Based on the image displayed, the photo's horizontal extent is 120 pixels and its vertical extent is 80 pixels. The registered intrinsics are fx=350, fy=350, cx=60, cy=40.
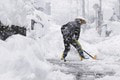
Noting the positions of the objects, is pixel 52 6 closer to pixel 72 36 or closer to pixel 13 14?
pixel 72 36

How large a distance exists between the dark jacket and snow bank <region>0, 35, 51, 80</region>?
5.41m

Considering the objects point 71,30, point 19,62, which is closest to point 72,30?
point 71,30

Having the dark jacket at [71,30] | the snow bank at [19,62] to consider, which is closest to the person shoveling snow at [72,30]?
the dark jacket at [71,30]

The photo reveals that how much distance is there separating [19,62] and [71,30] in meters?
6.54

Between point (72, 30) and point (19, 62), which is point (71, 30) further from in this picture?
point (19, 62)

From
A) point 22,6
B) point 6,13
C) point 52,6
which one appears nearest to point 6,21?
point 6,13

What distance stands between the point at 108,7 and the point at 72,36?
52555 mm

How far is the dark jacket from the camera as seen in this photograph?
11477 millimetres

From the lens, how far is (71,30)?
11555 millimetres

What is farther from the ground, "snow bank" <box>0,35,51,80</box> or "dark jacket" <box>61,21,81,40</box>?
"snow bank" <box>0,35,51,80</box>

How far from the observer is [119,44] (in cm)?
1855

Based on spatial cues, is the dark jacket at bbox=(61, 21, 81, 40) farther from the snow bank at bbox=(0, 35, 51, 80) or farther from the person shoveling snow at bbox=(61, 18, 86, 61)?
the snow bank at bbox=(0, 35, 51, 80)

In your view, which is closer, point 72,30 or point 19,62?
point 19,62

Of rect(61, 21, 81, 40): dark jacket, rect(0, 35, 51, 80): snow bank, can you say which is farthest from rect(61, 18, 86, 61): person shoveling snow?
rect(0, 35, 51, 80): snow bank
